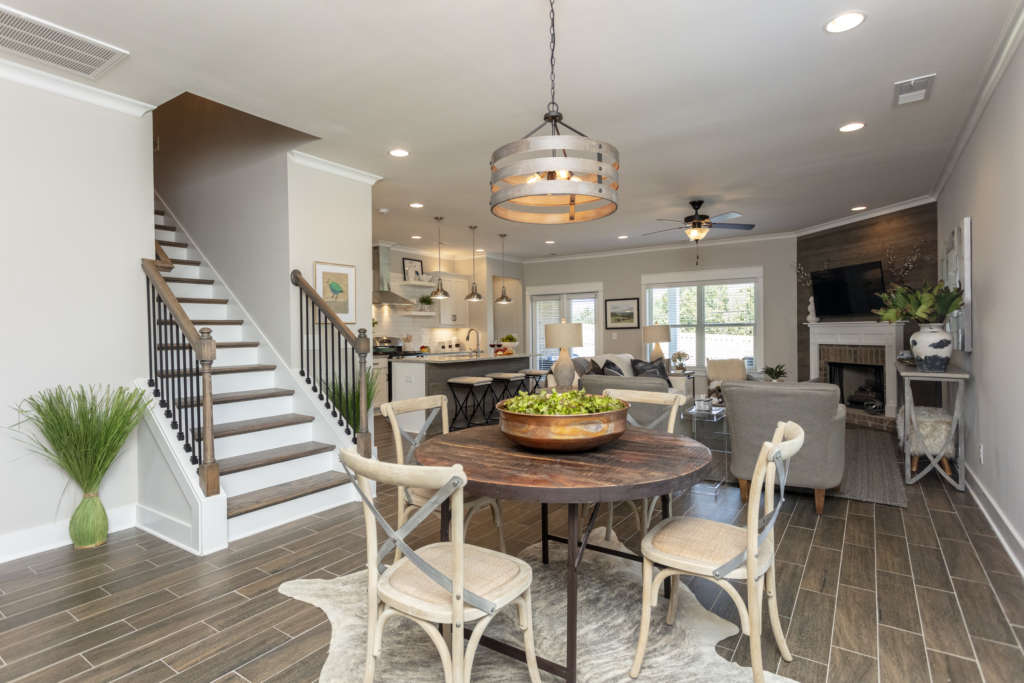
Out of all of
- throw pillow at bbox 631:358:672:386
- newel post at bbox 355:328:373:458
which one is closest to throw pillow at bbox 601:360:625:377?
throw pillow at bbox 631:358:672:386

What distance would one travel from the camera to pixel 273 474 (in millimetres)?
3709

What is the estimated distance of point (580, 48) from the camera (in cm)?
274

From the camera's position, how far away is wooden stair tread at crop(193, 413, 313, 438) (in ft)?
11.9

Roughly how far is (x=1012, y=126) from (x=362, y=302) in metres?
4.67

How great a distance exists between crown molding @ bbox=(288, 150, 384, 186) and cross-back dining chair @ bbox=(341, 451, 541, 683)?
3.44 meters

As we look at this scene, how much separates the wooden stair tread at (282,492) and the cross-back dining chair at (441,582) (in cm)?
189

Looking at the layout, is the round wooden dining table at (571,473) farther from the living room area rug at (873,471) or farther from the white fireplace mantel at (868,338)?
the white fireplace mantel at (868,338)

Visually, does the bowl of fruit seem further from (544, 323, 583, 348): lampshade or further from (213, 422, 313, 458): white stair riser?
(213, 422, 313, 458): white stair riser

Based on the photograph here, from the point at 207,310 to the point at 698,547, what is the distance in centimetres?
451

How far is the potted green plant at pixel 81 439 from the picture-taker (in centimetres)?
304

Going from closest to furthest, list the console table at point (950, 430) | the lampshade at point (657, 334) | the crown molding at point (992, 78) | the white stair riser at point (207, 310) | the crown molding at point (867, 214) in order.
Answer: the crown molding at point (992, 78), the console table at point (950, 430), the white stair riser at point (207, 310), the crown molding at point (867, 214), the lampshade at point (657, 334)

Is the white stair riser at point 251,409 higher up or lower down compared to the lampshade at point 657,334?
lower down

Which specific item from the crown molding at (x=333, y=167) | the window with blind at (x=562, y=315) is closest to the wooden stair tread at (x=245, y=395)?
the crown molding at (x=333, y=167)

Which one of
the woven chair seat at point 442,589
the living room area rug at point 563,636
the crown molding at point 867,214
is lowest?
the living room area rug at point 563,636
